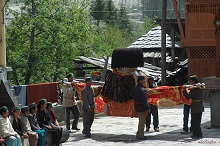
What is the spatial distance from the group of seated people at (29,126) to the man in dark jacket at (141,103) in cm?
238

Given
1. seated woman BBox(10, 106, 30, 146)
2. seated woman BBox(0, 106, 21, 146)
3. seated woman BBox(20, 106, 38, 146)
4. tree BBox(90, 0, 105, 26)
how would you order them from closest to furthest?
seated woman BBox(0, 106, 21, 146)
seated woman BBox(10, 106, 30, 146)
seated woman BBox(20, 106, 38, 146)
tree BBox(90, 0, 105, 26)

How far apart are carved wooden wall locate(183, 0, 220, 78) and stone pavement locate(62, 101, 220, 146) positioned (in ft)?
25.4

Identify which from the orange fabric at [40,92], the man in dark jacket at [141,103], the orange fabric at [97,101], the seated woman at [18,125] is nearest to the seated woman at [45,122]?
the seated woman at [18,125]

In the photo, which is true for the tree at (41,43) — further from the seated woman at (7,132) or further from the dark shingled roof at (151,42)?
the seated woman at (7,132)

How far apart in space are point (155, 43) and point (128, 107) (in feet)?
85.2

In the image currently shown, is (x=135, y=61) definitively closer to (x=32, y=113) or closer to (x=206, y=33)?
(x=32, y=113)

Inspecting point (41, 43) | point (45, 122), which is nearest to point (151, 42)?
point (41, 43)

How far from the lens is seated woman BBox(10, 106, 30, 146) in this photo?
15414 millimetres

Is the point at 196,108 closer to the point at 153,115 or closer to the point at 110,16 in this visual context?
the point at 153,115

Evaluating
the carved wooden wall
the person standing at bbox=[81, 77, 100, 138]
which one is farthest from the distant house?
the person standing at bbox=[81, 77, 100, 138]

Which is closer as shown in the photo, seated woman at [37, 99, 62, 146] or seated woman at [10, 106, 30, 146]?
seated woman at [10, 106, 30, 146]

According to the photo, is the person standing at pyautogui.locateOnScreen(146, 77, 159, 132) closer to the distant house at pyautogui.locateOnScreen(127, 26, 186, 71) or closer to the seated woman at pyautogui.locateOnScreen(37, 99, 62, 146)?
the seated woman at pyautogui.locateOnScreen(37, 99, 62, 146)

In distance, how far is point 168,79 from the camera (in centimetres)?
3644

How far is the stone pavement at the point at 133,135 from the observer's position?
58.3ft
